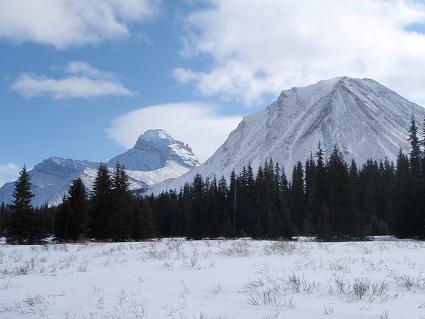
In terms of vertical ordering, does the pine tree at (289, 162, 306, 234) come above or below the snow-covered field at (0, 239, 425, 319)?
above

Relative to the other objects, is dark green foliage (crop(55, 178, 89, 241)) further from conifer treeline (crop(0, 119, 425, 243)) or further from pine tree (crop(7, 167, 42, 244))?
pine tree (crop(7, 167, 42, 244))

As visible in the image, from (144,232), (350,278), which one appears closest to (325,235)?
(144,232)

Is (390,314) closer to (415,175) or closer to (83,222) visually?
(83,222)

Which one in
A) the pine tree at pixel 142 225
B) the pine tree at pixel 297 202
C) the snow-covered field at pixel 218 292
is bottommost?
the snow-covered field at pixel 218 292

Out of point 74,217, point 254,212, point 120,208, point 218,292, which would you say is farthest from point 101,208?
point 218,292

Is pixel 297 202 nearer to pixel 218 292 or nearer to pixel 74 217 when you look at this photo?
pixel 74 217

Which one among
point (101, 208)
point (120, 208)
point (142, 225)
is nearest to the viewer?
point (120, 208)

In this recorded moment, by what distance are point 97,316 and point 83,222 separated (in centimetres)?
4394

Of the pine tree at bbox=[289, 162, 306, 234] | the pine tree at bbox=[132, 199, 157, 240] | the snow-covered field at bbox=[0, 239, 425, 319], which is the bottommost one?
the snow-covered field at bbox=[0, 239, 425, 319]

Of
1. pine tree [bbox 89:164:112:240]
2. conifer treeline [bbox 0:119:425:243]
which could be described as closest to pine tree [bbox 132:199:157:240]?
conifer treeline [bbox 0:119:425:243]

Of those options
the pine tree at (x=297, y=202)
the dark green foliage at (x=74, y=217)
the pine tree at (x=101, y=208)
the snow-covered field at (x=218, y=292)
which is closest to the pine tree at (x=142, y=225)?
the pine tree at (x=101, y=208)

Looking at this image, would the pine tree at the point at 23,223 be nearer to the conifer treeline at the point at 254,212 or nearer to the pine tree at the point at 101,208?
the conifer treeline at the point at 254,212

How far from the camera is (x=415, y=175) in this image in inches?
2312

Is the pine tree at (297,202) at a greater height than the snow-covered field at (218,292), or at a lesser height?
greater
